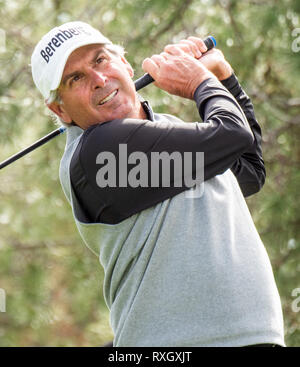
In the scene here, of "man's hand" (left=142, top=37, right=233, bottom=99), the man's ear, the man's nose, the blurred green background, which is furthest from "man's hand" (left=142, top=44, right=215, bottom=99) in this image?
the blurred green background

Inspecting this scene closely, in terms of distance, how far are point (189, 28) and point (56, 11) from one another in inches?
26.6

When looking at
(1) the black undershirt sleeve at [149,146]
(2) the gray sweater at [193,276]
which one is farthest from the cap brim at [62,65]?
(2) the gray sweater at [193,276]

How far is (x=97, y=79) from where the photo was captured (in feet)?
5.52

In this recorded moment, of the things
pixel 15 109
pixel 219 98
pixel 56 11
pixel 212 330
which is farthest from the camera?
pixel 56 11

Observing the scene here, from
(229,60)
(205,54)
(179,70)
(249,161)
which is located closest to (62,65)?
(179,70)

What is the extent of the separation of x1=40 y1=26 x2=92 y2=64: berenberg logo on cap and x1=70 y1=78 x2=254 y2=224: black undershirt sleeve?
23 cm

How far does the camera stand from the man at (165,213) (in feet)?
4.75

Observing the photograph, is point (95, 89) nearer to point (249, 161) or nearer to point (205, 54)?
point (205, 54)

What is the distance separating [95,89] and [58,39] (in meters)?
0.15

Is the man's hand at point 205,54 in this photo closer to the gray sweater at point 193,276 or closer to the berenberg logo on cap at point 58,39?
the berenberg logo on cap at point 58,39
